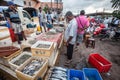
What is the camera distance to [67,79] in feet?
6.15

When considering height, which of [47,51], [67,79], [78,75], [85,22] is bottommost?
[78,75]

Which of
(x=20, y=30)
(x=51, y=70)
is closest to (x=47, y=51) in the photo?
(x=51, y=70)

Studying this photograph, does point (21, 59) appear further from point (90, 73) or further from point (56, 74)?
point (90, 73)

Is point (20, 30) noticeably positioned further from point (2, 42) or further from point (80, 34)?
point (80, 34)

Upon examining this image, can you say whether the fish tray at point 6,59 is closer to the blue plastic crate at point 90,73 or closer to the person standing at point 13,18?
the person standing at point 13,18

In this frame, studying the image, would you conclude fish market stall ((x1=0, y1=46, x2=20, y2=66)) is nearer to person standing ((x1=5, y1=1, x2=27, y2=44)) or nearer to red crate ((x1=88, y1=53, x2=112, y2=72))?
person standing ((x1=5, y1=1, x2=27, y2=44))

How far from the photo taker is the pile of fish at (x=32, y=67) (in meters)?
1.67

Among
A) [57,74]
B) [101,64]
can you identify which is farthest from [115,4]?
[57,74]

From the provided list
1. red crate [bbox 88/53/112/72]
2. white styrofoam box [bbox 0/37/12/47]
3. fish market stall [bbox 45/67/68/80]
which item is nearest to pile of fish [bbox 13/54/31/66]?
fish market stall [bbox 45/67/68/80]

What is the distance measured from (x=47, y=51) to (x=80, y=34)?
237 cm

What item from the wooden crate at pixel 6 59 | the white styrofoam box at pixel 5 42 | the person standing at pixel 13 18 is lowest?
the wooden crate at pixel 6 59

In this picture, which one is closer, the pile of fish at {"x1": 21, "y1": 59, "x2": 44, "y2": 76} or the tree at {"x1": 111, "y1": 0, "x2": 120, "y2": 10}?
the pile of fish at {"x1": 21, "y1": 59, "x2": 44, "y2": 76}

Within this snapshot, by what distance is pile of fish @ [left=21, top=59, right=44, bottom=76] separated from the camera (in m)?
1.67

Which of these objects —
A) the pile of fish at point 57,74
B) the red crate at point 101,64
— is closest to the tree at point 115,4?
A: the red crate at point 101,64
